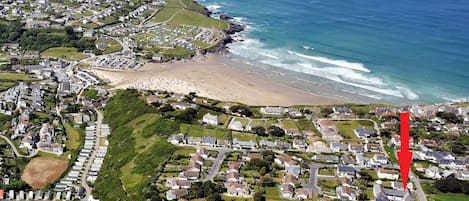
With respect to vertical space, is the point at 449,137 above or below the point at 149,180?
above

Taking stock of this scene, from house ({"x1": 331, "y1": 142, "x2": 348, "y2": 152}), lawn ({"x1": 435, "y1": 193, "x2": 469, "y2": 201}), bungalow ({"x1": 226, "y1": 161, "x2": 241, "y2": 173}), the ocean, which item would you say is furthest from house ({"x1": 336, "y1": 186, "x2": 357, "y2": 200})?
the ocean

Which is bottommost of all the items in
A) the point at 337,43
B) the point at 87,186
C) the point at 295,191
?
the point at 87,186

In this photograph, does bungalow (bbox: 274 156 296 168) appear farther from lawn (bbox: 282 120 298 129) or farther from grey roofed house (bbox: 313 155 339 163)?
lawn (bbox: 282 120 298 129)

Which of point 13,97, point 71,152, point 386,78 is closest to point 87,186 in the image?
point 71,152

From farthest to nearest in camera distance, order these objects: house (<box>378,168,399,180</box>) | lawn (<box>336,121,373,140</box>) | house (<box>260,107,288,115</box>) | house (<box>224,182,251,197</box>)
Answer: house (<box>260,107,288,115</box>) → lawn (<box>336,121,373,140</box>) → house (<box>378,168,399,180</box>) → house (<box>224,182,251,197</box>)

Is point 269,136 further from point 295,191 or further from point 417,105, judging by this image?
point 417,105

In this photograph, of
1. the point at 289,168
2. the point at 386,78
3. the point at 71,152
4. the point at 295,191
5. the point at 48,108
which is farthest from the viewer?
the point at 386,78

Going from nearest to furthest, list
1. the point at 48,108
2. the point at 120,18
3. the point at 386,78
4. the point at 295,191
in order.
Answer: the point at 295,191
the point at 48,108
the point at 386,78
the point at 120,18

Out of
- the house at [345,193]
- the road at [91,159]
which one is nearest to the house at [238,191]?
the house at [345,193]
